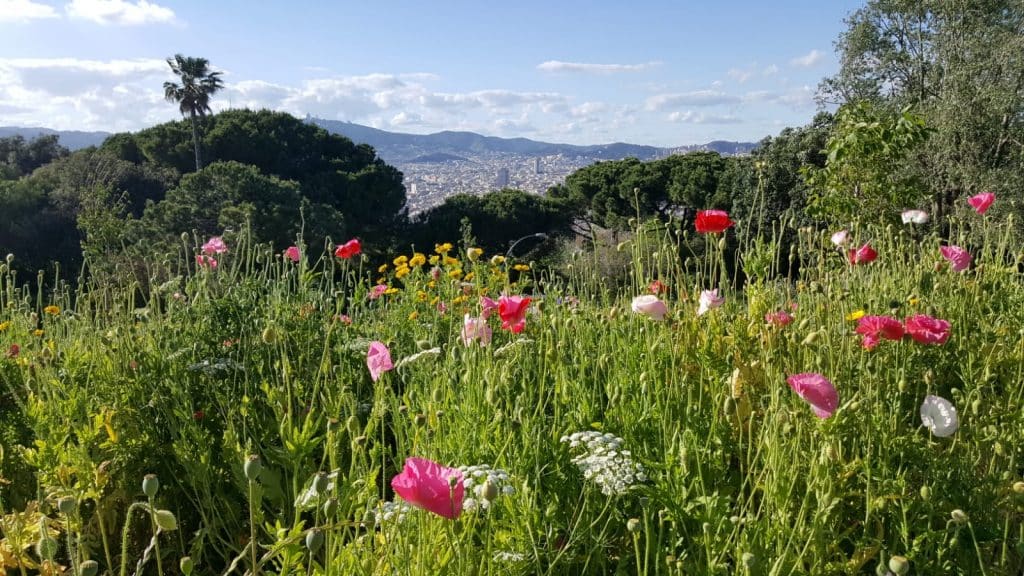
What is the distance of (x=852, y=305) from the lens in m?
2.37

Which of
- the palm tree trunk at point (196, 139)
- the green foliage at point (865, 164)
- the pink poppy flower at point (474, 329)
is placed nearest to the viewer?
the pink poppy flower at point (474, 329)

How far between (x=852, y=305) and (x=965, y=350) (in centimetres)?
35

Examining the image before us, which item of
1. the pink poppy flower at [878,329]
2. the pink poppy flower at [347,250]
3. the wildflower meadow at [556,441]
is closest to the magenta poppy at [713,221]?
the wildflower meadow at [556,441]

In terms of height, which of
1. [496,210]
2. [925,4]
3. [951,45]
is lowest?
[496,210]

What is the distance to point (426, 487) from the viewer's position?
1019 mm

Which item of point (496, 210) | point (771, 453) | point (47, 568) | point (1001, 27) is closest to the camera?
point (47, 568)

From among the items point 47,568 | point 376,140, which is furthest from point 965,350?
point 376,140

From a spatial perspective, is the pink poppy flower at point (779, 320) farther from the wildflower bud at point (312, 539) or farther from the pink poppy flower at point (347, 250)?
the pink poppy flower at point (347, 250)

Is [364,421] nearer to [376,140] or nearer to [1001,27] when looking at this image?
[1001,27]

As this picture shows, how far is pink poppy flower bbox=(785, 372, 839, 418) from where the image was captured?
1228 mm

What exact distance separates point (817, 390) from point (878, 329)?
0.45 meters

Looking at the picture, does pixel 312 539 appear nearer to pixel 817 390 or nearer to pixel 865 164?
pixel 817 390

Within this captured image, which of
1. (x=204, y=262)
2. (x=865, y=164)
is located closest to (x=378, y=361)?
(x=204, y=262)

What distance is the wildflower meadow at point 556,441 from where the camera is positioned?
1.30 metres
